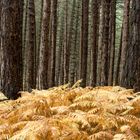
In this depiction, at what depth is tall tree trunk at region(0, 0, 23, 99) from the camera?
8.02 metres

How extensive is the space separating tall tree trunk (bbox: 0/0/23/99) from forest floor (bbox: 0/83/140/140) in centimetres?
221

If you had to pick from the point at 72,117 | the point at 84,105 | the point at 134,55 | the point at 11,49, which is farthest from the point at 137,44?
the point at 72,117

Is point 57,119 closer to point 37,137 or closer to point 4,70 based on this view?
point 37,137

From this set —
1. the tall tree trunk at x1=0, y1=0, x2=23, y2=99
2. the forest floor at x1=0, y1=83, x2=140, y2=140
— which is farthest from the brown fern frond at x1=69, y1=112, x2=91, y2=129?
the tall tree trunk at x1=0, y1=0, x2=23, y2=99

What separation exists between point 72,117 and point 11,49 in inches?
152

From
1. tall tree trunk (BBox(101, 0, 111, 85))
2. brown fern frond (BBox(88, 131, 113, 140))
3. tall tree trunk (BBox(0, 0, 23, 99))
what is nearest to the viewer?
brown fern frond (BBox(88, 131, 113, 140))

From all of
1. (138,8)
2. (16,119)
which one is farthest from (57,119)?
(138,8)

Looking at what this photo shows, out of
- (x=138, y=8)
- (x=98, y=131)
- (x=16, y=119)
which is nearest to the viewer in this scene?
(x=98, y=131)

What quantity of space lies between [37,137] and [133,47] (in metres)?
3.71

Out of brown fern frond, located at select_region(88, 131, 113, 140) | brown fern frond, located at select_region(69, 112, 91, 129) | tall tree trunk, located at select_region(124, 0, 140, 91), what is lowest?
brown fern frond, located at select_region(88, 131, 113, 140)

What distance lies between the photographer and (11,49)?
26.5 ft

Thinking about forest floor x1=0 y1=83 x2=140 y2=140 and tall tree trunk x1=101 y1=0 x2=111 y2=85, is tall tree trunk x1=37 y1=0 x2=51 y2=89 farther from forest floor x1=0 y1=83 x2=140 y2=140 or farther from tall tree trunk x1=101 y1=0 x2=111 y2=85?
forest floor x1=0 y1=83 x2=140 y2=140

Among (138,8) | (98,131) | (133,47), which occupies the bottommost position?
(98,131)

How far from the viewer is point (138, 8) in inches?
287
